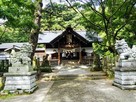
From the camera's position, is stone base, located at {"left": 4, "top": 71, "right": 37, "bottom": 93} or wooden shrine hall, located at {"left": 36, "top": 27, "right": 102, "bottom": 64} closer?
stone base, located at {"left": 4, "top": 71, "right": 37, "bottom": 93}

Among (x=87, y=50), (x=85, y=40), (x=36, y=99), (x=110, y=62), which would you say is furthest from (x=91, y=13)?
(x=36, y=99)

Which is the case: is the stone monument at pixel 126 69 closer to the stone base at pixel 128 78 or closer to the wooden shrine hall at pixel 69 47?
the stone base at pixel 128 78

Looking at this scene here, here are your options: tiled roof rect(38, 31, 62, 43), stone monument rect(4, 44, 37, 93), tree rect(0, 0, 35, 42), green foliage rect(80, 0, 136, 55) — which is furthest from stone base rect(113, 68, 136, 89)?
tiled roof rect(38, 31, 62, 43)

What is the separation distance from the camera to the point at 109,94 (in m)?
10.4

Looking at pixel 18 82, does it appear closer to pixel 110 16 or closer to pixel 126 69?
pixel 126 69

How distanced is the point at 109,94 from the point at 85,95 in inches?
42.2

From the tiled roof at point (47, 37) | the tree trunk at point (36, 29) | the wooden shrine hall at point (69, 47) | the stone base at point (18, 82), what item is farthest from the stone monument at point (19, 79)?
the tiled roof at point (47, 37)

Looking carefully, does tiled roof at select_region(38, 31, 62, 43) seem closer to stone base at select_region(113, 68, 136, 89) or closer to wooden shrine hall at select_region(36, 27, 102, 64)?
wooden shrine hall at select_region(36, 27, 102, 64)

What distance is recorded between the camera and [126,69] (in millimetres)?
11672

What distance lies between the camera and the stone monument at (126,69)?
11672 millimetres

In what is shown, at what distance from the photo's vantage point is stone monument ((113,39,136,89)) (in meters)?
11.7

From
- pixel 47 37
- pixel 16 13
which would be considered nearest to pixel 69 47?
pixel 47 37

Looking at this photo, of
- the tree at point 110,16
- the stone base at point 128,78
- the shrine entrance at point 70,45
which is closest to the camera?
the stone base at point 128,78

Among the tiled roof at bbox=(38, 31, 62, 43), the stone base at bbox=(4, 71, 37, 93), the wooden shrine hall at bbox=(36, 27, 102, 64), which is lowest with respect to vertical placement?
the stone base at bbox=(4, 71, 37, 93)
